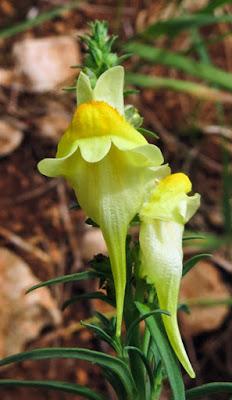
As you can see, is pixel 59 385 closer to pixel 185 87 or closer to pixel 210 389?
pixel 210 389

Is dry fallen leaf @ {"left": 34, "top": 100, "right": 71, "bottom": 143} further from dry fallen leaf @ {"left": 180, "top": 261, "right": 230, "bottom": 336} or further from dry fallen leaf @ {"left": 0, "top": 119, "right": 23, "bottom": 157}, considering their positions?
dry fallen leaf @ {"left": 180, "top": 261, "right": 230, "bottom": 336}

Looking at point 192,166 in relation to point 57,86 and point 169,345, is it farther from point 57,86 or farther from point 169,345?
point 169,345

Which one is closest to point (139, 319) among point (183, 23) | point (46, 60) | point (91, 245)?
point (183, 23)

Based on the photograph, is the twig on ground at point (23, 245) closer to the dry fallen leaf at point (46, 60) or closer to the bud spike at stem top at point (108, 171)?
the dry fallen leaf at point (46, 60)

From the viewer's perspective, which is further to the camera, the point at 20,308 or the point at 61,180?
the point at 61,180

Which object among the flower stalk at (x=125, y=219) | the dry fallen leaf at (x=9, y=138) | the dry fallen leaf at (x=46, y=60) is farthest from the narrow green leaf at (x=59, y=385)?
the dry fallen leaf at (x=46, y=60)

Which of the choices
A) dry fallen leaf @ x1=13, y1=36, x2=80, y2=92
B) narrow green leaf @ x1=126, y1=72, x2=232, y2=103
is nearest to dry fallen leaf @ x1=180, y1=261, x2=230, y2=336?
narrow green leaf @ x1=126, y1=72, x2=232, y2=103

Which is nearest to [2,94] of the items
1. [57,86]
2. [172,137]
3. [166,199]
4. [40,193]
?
[57,86]

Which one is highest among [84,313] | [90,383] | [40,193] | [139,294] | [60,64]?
[60,64]
